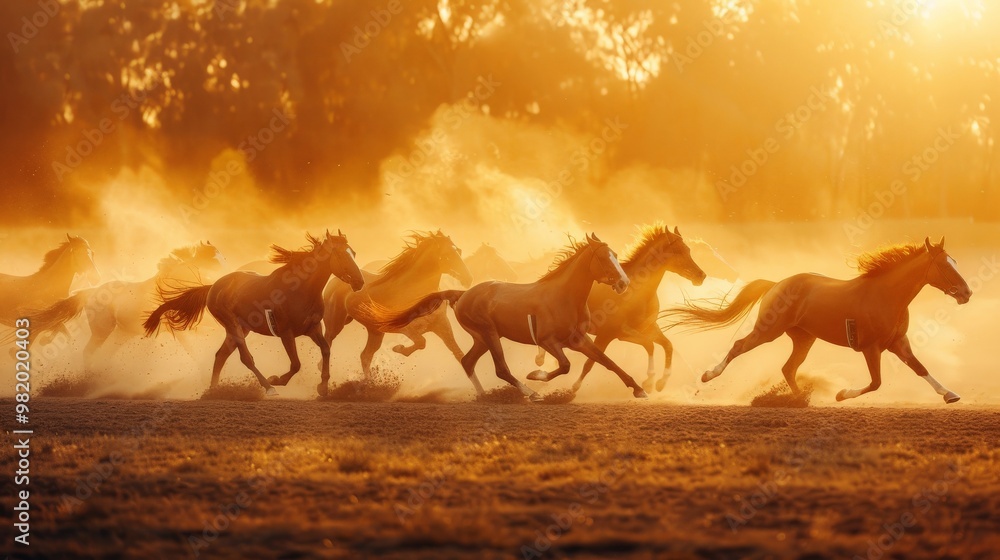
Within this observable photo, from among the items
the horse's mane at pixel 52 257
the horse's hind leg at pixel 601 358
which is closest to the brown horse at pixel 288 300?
the horse's hind leg at pixel 601 358

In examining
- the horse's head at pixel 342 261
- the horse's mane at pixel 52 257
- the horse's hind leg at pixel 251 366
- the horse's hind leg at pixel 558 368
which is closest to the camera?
the horse's hind leg at pixel 558 368

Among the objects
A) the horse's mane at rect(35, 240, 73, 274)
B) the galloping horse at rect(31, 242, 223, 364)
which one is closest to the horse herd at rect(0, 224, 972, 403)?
the galloping horse at rect(31, 242, 223, 364)

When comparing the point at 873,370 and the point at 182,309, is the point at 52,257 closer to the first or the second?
the point at 182,309

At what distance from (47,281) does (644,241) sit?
31.5 feet

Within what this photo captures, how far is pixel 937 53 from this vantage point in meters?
24.7

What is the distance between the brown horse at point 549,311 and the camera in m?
12.4

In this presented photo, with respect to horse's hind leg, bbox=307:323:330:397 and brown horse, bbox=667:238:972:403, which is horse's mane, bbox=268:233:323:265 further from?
brown horse, bbox=667:238:972:403

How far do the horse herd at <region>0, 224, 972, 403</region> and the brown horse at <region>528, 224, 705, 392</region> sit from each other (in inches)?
0.5

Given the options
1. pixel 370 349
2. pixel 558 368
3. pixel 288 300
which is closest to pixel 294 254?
pixel 288 300

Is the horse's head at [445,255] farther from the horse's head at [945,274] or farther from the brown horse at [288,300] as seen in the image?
the horse's head at [945,274]

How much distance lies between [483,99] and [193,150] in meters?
7.36

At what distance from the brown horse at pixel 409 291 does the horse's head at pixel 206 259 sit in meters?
3.45

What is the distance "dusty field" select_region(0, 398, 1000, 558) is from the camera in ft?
19.3

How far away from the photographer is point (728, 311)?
13.5m
